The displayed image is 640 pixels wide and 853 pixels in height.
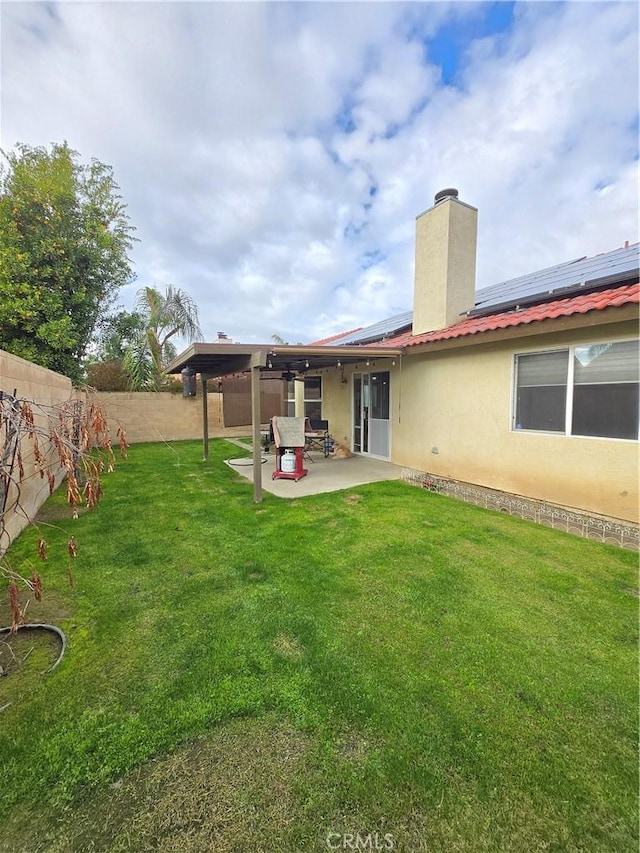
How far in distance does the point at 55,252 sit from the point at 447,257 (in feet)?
32.4

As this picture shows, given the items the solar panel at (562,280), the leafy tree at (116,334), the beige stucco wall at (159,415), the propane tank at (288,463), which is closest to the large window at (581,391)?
the solar panel at (562,280)

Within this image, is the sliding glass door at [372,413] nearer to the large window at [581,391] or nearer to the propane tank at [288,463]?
the propane tank at [288,463]

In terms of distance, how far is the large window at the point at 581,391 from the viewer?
4605 mm

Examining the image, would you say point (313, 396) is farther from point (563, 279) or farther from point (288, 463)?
point (563, 279)

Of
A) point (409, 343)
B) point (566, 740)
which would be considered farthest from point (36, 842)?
point (409, 343)

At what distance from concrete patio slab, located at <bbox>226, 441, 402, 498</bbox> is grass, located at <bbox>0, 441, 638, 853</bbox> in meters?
2.77

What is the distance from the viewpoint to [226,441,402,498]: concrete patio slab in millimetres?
7080

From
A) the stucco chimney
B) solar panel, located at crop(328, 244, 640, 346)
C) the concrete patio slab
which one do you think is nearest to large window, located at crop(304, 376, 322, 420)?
the concrete patio slab

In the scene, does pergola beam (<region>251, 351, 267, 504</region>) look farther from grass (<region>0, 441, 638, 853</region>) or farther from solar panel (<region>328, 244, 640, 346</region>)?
solar panel (<region>328, 244, 640, 346</region>)

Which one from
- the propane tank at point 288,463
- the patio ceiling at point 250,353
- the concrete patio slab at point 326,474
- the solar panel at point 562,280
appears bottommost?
the concrete patio slab at point 326,474

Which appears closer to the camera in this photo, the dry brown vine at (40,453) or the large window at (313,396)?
the dry brown vine at (40,453)

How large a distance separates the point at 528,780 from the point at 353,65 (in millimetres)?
11563

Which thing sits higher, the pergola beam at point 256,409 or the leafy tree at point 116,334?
the leafy tree at point 116,334

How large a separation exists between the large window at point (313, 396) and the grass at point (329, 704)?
886 centimetres
